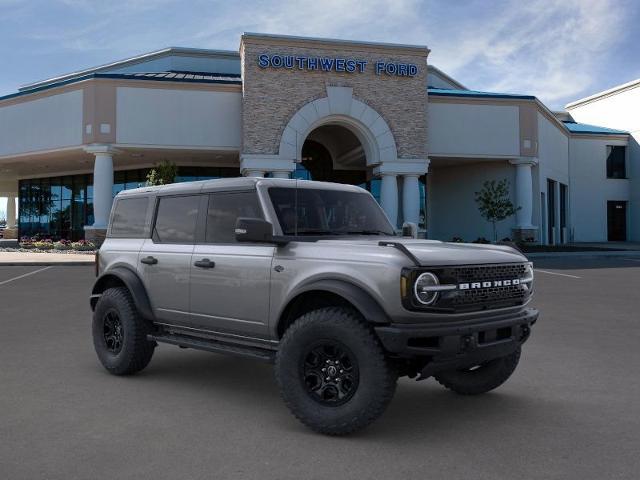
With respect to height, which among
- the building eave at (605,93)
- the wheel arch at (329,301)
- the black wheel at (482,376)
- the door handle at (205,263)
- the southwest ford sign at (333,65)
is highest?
the building eave at (605,93)

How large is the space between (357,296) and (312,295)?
60cm

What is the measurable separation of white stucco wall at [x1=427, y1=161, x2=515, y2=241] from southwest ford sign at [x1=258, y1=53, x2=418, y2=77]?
8319 mm

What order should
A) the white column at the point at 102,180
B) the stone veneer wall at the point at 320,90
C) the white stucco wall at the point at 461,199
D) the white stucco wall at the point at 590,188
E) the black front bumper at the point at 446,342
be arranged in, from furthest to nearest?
the white stucco wall at the point at 590,188
the white stucco wall at the point at 461,199
the white column at the point at 102,180
the stone veneer wall at the point at 320,90
the black front bumper at the point at 446,342

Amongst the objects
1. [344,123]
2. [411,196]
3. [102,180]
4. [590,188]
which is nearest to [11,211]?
[102,180]

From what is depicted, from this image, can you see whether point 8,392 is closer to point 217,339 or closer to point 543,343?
point 217,339

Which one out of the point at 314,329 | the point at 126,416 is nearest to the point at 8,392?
the point at 126,416

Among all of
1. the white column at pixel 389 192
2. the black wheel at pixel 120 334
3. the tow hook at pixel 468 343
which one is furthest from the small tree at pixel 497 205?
the tow hook at pixel 468 343

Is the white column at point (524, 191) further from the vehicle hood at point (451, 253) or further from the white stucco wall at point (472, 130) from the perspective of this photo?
the vehicle hood at point (451, 253)

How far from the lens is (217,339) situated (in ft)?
18.3

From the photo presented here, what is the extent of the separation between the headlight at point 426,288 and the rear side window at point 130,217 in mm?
3449

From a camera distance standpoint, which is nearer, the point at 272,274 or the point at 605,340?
the point at 272,274

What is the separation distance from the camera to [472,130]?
108 ft

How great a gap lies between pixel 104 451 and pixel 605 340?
680cm

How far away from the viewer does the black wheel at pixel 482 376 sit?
547 centimetres
